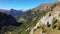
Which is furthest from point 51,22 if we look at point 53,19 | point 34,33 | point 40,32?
point 34,33

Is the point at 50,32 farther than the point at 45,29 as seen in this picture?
No

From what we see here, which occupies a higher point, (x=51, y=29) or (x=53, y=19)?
(x=53, y=19)

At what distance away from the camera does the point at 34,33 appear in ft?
148

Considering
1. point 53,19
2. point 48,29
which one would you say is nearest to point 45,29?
point 48,29

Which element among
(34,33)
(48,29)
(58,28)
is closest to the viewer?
(58,28)

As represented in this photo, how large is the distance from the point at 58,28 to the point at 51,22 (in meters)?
4.36

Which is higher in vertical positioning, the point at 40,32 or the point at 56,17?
the point at 56,17

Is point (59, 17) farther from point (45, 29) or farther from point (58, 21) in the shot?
point (45, 29)

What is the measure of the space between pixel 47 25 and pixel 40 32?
2.70 m

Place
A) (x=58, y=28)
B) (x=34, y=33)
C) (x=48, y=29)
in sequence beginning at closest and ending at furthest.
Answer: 1. (x=58, y=28)
2. (x=48, y=29)
3. (x=34, y=33)

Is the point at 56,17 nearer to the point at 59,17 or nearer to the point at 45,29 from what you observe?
the point at 59,17

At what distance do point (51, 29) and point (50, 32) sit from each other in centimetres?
123

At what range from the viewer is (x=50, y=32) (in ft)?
123

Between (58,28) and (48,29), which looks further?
(48,29)
